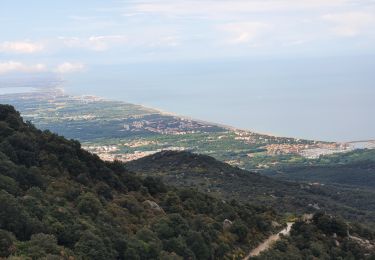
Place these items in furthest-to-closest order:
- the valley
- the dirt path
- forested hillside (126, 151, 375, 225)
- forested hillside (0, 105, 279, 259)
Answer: the valley, forested hillside (126, 151, 375, 225), the dirt path, forested hillside (0, 105, 279, 259)

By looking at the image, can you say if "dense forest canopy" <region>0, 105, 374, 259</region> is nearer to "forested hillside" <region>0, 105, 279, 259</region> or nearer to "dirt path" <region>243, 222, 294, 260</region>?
"forested hillside" <region>0, 105, 279, 259</region>

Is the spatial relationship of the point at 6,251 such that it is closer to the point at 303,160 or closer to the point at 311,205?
the point at 311,205

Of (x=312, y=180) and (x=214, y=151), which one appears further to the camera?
(x=214, y=151)

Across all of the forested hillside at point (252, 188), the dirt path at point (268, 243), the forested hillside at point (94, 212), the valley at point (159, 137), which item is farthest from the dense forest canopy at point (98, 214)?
the valley at point (159, 137)

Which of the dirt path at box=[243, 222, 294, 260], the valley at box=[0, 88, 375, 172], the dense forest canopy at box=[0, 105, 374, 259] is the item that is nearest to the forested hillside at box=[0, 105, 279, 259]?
the dense forest canopy at box=[0, 105, 374, 259]

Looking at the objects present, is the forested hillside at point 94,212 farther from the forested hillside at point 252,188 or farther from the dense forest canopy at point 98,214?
the forested hillside at point 252,188

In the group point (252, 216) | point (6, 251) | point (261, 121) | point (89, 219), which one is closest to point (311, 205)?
point (252, 216)

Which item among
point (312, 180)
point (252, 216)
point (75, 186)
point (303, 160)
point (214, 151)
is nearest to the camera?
point (75, 186)

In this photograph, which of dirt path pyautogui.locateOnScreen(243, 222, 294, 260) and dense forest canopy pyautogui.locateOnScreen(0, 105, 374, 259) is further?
dirt path pyautogui.locateOnScreen(243, 222, 294, 260)
